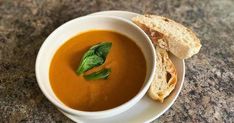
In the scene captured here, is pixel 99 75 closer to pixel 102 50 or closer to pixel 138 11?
pixel 102 50

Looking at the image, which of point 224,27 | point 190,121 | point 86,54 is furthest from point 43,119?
point 224,27

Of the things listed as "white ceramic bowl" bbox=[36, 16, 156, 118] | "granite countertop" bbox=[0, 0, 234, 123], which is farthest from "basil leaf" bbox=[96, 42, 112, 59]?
"granite countertop" bbox=[0, 0, 234, 123]

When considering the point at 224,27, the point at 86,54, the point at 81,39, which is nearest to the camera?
the point at 86,54

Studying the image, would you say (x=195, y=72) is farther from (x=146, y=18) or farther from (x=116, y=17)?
(x=116, y=17)

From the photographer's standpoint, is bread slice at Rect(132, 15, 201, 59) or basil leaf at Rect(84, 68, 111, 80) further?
bread slice at Rect(132, 15, 201, 59)

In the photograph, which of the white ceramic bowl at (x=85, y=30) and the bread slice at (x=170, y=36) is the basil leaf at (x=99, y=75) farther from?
the bread slice at (x=170, y=36)

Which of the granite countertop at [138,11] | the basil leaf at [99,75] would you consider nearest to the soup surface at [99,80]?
the basil leaf at [99,75]

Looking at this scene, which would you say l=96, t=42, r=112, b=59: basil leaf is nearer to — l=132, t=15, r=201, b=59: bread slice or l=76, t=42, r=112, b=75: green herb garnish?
l=76, t=42, r=112, b=75: green herb garnish
